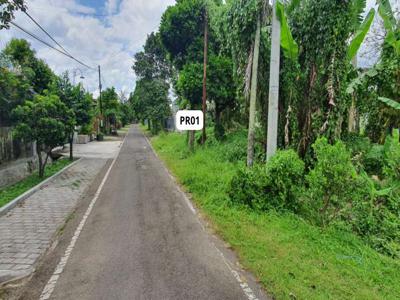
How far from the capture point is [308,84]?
29.8 feet

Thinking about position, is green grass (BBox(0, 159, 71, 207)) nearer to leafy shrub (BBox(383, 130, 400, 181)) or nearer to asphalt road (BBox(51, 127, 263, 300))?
asphalt road (BBox(51, 127, 263, 300))

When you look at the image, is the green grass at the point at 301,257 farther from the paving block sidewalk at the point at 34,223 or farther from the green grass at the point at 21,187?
the green grass at the point at 21,187

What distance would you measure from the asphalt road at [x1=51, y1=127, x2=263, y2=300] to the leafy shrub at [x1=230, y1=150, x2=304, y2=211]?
154cm

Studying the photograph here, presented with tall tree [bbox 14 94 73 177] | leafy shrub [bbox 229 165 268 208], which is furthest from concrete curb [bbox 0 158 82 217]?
leafy shrub [bbox 229 165 268 208]

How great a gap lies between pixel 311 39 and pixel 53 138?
32.6ft

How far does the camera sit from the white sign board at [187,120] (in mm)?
9562

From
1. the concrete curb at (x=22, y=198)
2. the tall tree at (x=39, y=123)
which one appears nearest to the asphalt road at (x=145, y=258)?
the concrete curb at (x=22, y=198)

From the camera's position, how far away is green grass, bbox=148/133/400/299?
155 inches

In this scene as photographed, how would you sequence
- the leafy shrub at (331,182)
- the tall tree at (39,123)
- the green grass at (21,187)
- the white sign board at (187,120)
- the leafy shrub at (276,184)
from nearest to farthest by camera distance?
the leafy shrub at (331,182), the leafy shrub at (276,184), the green grass at (21,187), the white sign board at (187,120), the tall tree at (39,123)

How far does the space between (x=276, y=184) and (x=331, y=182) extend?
4.72ft

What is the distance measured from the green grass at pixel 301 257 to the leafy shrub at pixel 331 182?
51cm

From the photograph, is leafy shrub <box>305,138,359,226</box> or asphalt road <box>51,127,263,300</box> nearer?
asphalt road <box>51,127,263,300</box>

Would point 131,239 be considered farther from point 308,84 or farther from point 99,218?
point 308,84

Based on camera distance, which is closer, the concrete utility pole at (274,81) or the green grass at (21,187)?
the concrete utility pole at (274,81)
